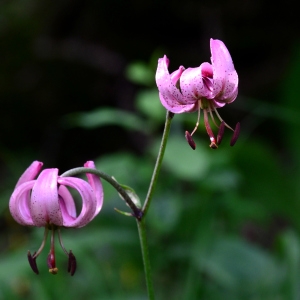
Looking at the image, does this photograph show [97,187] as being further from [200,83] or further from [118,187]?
[200,83]

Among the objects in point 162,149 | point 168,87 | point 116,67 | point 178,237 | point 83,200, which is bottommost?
point 178,237

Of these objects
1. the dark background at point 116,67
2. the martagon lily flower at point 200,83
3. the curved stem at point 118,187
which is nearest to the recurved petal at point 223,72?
the martagon lily flower at point 200,83

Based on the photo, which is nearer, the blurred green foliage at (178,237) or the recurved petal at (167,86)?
the recurved petal at (167,86)

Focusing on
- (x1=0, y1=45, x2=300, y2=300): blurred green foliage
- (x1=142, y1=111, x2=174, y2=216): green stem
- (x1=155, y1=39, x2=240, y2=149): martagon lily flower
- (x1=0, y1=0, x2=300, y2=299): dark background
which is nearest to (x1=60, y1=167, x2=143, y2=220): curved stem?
(x1=142, y1=111, x2=174, y2=216): green stem

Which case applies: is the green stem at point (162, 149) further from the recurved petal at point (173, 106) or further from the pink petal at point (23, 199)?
the pink petal at point (23, 199)

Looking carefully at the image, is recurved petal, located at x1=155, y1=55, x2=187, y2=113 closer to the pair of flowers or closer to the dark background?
the pair of flowers

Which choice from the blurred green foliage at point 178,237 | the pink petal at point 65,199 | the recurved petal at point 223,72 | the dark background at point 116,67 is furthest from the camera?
the dark background at point 116,67

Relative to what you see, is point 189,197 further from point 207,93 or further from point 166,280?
point 207,93

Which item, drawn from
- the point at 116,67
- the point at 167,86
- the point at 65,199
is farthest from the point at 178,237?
the point at 116,67
